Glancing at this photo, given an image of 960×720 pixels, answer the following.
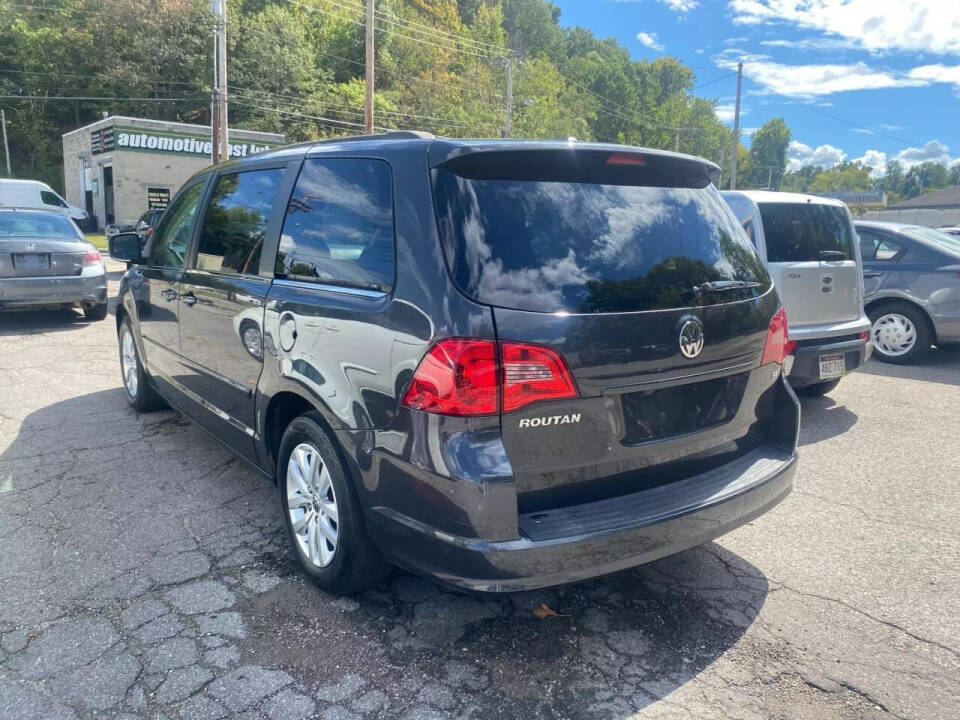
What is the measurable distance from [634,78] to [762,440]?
262 ft

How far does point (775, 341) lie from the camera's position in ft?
10.3

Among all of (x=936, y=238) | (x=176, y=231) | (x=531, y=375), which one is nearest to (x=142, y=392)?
(x=176, y=231)

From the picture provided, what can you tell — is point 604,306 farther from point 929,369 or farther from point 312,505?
point 929,369

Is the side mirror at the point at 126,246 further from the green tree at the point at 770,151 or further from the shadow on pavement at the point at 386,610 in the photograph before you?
the green tree at the point at 770,151

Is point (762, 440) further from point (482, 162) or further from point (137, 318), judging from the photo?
point (137, 318)

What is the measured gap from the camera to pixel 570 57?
83.9 meters

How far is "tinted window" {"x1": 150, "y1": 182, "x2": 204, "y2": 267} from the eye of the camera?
14.5 ft

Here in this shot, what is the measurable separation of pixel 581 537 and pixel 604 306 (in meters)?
0.80

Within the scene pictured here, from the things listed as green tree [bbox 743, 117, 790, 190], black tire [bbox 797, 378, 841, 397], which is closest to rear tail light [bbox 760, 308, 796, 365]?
black tire [bbox 797, 378, 841, 397]

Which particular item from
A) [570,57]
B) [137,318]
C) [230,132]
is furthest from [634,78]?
[137,318]

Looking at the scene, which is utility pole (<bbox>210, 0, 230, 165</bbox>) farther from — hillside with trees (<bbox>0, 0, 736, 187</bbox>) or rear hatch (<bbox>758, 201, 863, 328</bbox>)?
rear hatch (<bbox>758, 201, 863, 328</bbox>)

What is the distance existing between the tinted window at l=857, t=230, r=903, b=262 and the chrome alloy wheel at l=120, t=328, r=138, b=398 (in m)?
7.62

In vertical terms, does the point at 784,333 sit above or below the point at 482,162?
below

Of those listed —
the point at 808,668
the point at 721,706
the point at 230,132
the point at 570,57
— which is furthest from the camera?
the point at 570,57
